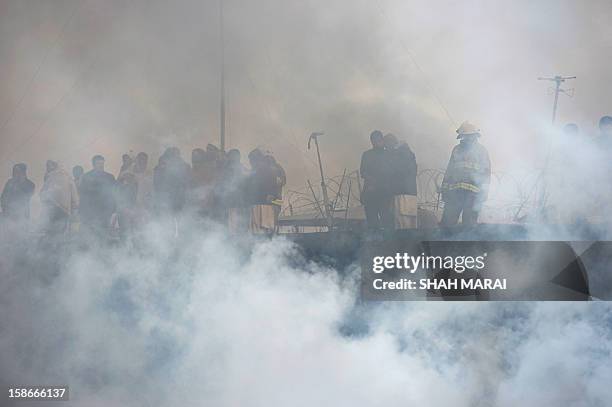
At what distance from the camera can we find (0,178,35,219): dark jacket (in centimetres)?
1130

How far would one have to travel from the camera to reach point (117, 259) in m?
10.0

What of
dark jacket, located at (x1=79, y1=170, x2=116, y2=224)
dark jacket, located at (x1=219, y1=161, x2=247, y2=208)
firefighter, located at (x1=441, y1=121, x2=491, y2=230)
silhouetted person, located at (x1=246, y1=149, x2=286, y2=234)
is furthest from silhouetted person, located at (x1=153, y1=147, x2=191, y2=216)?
firefighter, located at (x1=441, y1=121, x2=491, y2=230)

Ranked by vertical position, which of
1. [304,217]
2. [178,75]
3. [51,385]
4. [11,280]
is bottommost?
[51,385]

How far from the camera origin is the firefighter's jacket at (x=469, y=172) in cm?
928

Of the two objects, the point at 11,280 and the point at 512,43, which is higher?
the point at 512,43

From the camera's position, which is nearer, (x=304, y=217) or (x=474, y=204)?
(x=474, y=204)

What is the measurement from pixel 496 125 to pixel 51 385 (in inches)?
275

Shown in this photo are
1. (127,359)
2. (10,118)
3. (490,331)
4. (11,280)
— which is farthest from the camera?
(10,118)

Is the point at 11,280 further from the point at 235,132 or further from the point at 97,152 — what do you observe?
the point at 235,132

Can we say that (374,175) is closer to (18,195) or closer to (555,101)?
(555,101)

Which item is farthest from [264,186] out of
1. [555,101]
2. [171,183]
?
[555,101]

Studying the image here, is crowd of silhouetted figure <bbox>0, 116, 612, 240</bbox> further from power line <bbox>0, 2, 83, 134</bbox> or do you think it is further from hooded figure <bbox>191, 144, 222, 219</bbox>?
power line <bbox>0, 2, 83, 134</bbox>

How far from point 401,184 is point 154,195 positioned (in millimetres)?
3377

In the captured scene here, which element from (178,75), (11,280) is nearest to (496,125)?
(178,75)
